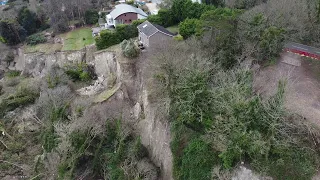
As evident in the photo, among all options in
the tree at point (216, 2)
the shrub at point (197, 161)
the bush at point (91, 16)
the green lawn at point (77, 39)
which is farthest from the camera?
the bush at point (91, 16)

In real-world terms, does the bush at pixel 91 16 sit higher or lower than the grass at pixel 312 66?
lower

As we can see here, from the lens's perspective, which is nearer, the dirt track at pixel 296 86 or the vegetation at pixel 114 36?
the dirt track at pixel 296 86

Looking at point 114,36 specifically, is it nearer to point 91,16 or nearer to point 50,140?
point 91,16

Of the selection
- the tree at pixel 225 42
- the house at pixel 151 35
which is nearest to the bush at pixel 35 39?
the house at pixel 151 35

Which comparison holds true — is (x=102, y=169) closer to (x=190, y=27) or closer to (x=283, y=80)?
(x=283, y=80)

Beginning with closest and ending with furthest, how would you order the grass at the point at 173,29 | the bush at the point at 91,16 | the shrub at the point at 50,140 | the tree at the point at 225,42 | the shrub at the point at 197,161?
the shrub at the point at 197,161
the tree at the point at 225,42
the shrub at the point at 50,140
the grass at the point at 173,29
the bush at the point at 91,16

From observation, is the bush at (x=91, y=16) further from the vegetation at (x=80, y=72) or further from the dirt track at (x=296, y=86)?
the dirt track at (x=296, y=86)

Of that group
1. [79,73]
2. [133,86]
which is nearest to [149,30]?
[133,86]
